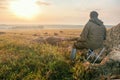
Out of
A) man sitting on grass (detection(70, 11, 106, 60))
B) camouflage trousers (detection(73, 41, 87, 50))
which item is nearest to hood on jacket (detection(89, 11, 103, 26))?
man sitting on grass (detection(70, 11, 106, 60))

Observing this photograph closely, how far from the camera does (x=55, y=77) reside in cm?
1414

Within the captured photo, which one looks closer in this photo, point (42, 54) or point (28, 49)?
point (42, 54)

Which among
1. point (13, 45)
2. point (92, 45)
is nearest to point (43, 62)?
point (92, 45)

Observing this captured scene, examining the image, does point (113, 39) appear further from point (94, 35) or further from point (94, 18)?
point (94, 18)

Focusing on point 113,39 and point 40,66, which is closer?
point 40,66

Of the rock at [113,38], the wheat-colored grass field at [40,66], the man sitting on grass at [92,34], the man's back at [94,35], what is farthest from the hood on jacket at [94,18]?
the rock at [113,38]

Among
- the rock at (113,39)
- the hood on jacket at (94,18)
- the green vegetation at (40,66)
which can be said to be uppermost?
the hood on jacket at (94,18)

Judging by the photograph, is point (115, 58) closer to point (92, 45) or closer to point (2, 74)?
point (92, 45)

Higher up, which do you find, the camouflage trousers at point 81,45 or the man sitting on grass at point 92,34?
the man sitting on grass at point 92,34

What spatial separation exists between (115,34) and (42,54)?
13.4ft

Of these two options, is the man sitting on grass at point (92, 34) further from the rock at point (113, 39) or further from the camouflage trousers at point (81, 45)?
the rock at point (113, 39)

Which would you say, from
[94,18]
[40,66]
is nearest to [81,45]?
[94,18]

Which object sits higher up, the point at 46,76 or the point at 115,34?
the point at 115,34

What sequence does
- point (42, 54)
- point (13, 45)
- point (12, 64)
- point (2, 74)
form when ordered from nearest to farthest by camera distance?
point (2, 74), point (12, 64), point (42, 54), point (13, 45)
